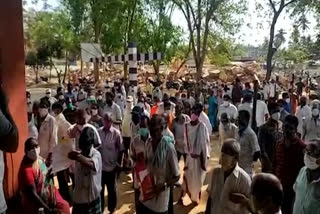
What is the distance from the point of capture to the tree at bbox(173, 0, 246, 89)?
68.5ft

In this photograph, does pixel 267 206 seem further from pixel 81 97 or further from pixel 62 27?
pixel 62 27

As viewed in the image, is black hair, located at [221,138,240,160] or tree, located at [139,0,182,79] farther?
tree, located at [139,0,182,79]

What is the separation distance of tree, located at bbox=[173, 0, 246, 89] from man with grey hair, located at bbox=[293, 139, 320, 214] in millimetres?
16349

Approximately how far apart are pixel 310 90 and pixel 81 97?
16.5 m

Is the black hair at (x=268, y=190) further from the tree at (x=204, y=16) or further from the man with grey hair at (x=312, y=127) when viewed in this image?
the tree at (x=204, y=16)

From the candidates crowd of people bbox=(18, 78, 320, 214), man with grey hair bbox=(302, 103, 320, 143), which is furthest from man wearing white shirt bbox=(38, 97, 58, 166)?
man with grey hair bbox=(302, 103, 320, 143)

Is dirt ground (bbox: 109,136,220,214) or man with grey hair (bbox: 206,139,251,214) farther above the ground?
man with grey hair (bbox: 206,139,251,214)

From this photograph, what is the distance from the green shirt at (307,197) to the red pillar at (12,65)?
8.32 feet

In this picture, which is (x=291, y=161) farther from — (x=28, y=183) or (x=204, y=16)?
(x=204, y=16)

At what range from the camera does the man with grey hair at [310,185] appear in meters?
3.79

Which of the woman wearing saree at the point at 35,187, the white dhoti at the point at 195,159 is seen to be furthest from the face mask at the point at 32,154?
the white dhoti at the point at 195,159

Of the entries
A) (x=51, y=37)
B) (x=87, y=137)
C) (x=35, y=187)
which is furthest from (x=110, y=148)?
(x=51, y=37)

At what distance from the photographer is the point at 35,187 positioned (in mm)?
4367

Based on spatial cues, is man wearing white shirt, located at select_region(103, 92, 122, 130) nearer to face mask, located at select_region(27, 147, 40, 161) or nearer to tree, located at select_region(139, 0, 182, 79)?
face mask, located at select_region(27, 147, 40, 161)
